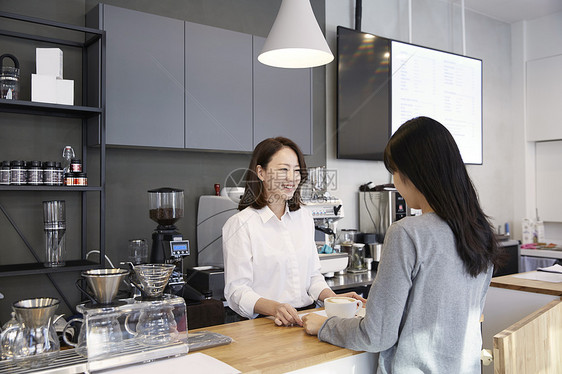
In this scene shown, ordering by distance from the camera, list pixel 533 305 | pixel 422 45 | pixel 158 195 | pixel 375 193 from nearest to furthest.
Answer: pixel 533 305 → pixel 158 195 → pixel 375 193 → pixel 422 45

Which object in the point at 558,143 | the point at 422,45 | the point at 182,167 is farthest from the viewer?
the point at 558,143

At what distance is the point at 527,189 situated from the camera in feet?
17.9

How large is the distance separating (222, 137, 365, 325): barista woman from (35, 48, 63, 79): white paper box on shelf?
3.92ft

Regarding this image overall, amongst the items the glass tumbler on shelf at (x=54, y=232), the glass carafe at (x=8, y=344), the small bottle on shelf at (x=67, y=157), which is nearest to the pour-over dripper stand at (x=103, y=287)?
the glass carafe at (x=8, y=344)

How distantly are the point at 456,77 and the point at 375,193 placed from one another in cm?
169

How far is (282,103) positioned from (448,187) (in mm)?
2264

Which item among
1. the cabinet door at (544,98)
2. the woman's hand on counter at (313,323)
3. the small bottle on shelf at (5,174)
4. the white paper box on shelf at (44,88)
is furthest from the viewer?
the cabinet door at (544,98)

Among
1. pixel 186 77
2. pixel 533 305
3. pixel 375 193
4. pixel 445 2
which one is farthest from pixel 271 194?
pixel 445 2

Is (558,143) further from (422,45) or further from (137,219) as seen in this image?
(137,219)

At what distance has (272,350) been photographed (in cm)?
131

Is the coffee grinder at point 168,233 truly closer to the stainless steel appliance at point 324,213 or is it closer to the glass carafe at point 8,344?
the stainless steel appliance at point 324,213

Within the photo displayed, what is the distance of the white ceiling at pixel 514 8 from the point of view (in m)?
4.93

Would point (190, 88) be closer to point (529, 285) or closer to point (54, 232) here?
point (54, 232)

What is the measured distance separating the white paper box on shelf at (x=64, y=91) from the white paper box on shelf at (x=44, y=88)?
2 cm
